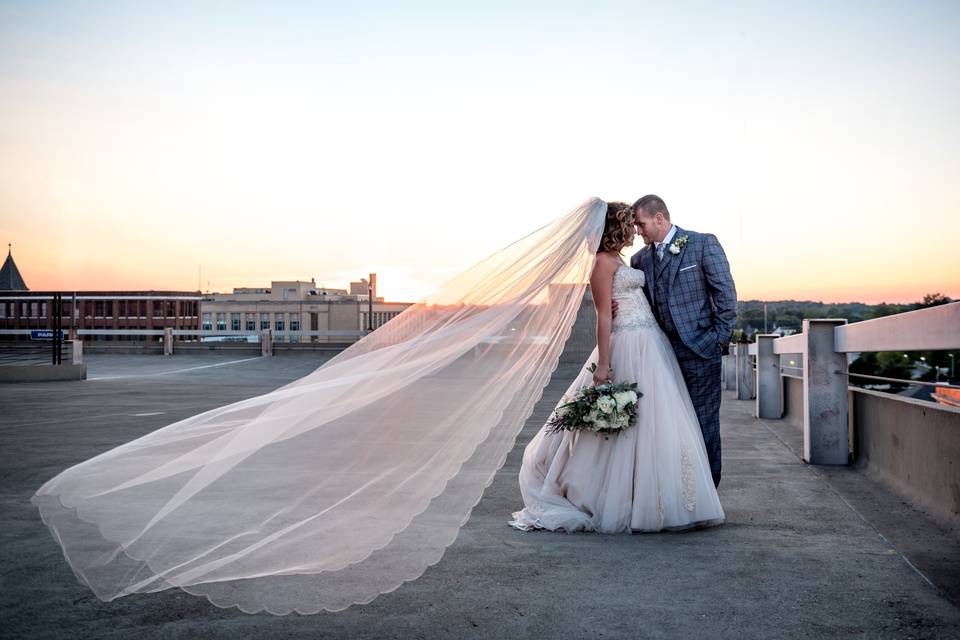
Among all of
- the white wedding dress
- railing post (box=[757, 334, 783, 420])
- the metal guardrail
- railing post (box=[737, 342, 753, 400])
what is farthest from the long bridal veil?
railing post (box=[737, 342, 753, 400])

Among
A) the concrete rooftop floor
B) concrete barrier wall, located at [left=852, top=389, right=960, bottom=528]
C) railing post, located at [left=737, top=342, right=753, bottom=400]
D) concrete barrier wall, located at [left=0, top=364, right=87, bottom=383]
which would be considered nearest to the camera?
the concrete rooftop floor

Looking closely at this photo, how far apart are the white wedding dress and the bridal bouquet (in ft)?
0.40

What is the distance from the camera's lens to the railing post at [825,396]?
668 cm

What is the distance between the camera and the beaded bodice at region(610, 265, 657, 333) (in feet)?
15.9

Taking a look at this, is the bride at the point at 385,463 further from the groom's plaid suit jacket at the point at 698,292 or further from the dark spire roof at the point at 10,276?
the dark spire roof at the point at 10,276

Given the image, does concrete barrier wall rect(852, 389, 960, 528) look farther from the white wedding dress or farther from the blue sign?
the blue sign

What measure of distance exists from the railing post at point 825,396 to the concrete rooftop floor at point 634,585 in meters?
0.79

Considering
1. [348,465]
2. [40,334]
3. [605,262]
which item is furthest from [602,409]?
[40,334]

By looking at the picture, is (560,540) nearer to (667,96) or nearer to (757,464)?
(757,464)

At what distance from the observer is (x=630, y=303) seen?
4.88 meters

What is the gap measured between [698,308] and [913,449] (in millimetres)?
1757

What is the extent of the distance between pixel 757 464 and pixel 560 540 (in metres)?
3.43

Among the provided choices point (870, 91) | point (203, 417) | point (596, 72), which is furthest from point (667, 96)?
point (203, 417)

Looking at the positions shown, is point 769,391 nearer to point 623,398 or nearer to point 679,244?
point 679,244
